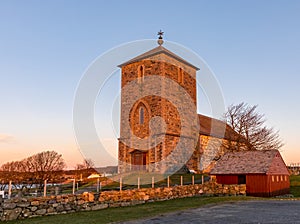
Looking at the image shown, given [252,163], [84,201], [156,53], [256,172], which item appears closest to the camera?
[84,201]

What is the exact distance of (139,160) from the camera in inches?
1403

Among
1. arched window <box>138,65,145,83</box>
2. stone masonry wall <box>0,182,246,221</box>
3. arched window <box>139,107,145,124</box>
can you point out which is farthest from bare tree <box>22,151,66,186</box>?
stone masonry wall <box>0,182,246,221</box>

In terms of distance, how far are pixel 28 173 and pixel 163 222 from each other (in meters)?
24.1

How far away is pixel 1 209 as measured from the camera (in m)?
13.1

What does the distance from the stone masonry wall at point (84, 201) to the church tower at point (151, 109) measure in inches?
450

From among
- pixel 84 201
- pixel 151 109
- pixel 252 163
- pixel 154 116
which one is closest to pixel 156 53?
pixel 151 109

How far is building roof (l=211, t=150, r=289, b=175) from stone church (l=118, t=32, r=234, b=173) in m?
6.96

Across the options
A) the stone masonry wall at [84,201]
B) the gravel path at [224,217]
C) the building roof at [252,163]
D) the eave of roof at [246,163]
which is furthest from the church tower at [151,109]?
the gravel path at [224,217]

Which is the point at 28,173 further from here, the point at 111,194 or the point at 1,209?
the point at 1,209

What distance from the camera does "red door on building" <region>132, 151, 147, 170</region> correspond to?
1393 inches

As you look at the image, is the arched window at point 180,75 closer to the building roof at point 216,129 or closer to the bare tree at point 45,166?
the building roof at point 216,129

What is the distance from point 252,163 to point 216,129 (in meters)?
18.2

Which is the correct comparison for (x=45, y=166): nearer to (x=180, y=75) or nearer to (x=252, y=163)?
(x=180, y=75)

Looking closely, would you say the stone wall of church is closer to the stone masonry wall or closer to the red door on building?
the red door on building
